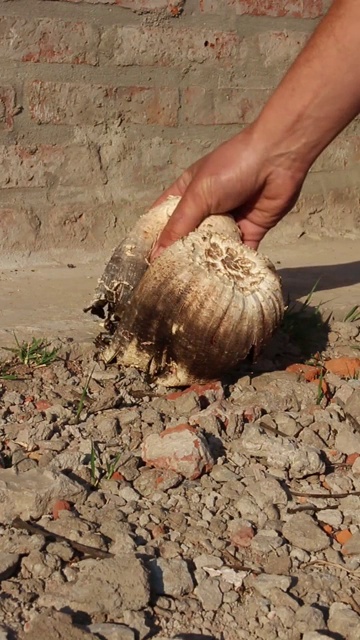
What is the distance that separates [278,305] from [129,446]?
0.59m

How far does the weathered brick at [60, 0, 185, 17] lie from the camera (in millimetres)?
4047

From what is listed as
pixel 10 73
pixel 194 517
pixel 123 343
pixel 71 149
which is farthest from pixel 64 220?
pixel 194 517

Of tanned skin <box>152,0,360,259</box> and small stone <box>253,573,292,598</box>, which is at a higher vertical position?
tanned skin <box>152,0,360,259</box>

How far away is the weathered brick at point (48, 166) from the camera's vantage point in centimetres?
399

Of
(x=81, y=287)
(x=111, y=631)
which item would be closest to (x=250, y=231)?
(x=81, y=287)

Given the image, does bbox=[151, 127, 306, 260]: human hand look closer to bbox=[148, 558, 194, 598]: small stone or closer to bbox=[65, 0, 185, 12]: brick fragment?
bbox=[148, 558, 194, 598]: small stone

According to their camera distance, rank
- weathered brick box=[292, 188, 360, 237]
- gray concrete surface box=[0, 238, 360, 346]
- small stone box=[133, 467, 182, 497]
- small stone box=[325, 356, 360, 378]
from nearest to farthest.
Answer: small stone box=[133, 467, 182, 497], small stone box=[325, 356, 360, 378], gray concrete surface box=[0, 238, 360, 346], weathered brick box=[292, 188, 360, 237]

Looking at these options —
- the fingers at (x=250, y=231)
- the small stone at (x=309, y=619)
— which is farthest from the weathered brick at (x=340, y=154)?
the small stone at (x=309, y=619)

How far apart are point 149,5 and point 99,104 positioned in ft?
1.48

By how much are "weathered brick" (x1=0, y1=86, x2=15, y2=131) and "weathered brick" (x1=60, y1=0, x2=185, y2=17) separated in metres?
0.49

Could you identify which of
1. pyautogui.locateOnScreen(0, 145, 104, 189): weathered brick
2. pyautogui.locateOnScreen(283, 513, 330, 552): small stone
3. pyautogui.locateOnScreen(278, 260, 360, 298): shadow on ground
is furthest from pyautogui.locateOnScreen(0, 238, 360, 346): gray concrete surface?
pyautogui.locateOnScreen(283, 513, 330, 552): small stone

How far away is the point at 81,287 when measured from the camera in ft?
12.6

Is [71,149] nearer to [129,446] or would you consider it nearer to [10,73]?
[10,73]

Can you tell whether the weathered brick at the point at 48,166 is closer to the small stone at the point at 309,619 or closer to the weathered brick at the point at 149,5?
the weathered brick at the point at 149,5
